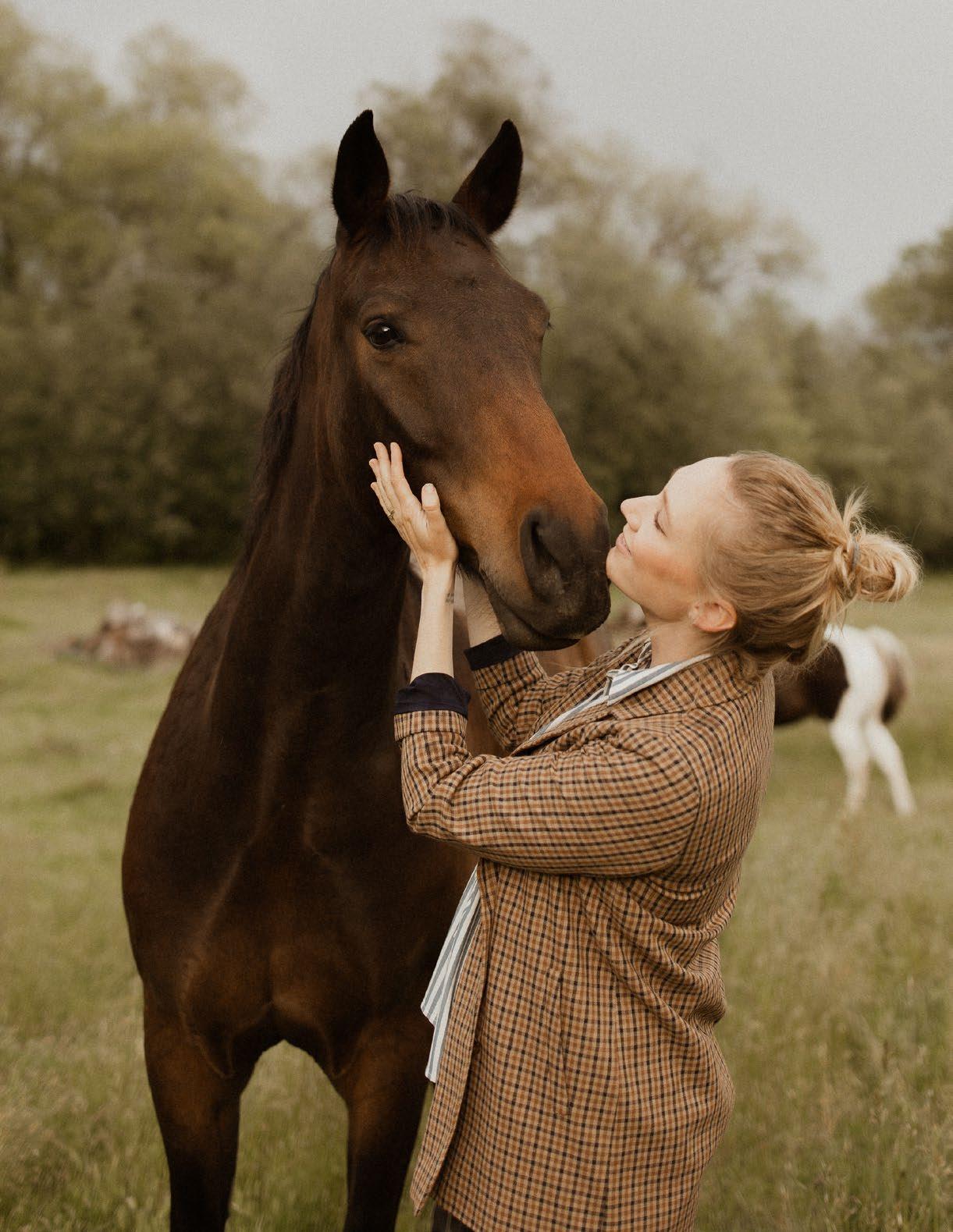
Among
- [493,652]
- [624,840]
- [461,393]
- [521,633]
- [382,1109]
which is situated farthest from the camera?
[382,1109]

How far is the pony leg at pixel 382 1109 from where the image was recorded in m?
2.22

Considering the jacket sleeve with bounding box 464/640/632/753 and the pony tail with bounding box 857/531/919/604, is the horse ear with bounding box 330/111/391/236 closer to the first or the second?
the jacket sleeve with bounding box 464/640/632/753

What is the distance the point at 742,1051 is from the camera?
3.61 m

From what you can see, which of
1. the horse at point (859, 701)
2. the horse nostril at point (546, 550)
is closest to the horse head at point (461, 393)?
the horse nostril at point (546, 550)

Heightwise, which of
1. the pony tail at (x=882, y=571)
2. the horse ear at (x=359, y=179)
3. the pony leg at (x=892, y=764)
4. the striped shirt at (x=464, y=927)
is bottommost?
the pony leg at (x=892, y=764)

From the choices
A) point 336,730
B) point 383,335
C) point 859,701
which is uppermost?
point 383,335

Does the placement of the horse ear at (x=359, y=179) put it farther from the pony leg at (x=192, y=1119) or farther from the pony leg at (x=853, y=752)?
the pony leg at (x=853, y=752)

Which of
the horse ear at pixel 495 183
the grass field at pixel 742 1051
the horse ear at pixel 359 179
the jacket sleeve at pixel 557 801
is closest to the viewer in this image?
the jacket sleeve at pixel 557 801

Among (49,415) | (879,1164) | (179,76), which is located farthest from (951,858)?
(179,76)

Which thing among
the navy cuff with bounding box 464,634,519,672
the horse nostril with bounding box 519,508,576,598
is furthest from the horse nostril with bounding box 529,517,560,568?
the navy cuff with bounding box 464,634,519,672

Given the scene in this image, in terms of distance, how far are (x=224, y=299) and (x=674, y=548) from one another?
2213 centimetres

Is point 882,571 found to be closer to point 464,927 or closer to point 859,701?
point 464,927

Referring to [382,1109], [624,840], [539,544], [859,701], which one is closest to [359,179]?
[539,544]

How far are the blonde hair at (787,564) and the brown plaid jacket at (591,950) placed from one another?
0.31ft
